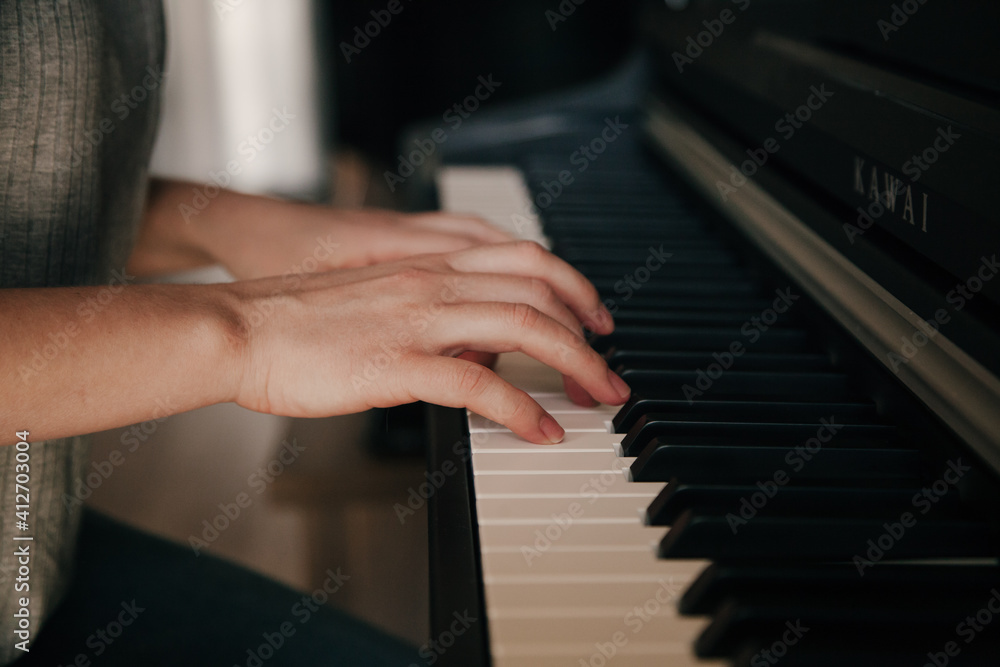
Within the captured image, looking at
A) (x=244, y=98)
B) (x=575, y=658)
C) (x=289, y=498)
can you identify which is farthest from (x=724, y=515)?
(x=244, y=98)

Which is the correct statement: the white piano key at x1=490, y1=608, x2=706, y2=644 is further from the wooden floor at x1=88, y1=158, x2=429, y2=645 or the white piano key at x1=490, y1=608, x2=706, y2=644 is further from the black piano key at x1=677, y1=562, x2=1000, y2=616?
the wooden floor at x1=88, y1=158, x2=429, y2=645

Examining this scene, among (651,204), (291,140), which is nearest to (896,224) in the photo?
(651,204)

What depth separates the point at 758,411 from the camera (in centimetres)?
74

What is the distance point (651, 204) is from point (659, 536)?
769 mm

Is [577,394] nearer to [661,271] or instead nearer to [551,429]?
[551,429]

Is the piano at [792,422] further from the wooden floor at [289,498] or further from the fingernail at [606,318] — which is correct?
the wooden floor at [289,498]

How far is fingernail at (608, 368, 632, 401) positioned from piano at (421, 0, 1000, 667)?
18 millimetres

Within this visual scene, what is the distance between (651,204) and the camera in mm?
1278

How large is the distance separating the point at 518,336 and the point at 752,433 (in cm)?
22

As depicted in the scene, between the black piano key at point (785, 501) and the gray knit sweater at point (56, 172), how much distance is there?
2.08 feet

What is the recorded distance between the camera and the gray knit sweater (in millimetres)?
789

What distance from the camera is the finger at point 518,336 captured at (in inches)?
29.0

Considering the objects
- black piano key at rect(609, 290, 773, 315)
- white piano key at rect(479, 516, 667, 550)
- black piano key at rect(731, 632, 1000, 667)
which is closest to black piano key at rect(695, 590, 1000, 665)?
black piano key at rect(731, 632, 1000, 667)

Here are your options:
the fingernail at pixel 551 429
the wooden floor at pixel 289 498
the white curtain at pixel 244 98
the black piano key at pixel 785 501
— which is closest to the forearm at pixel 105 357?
the fingernail at pixel 551 429
